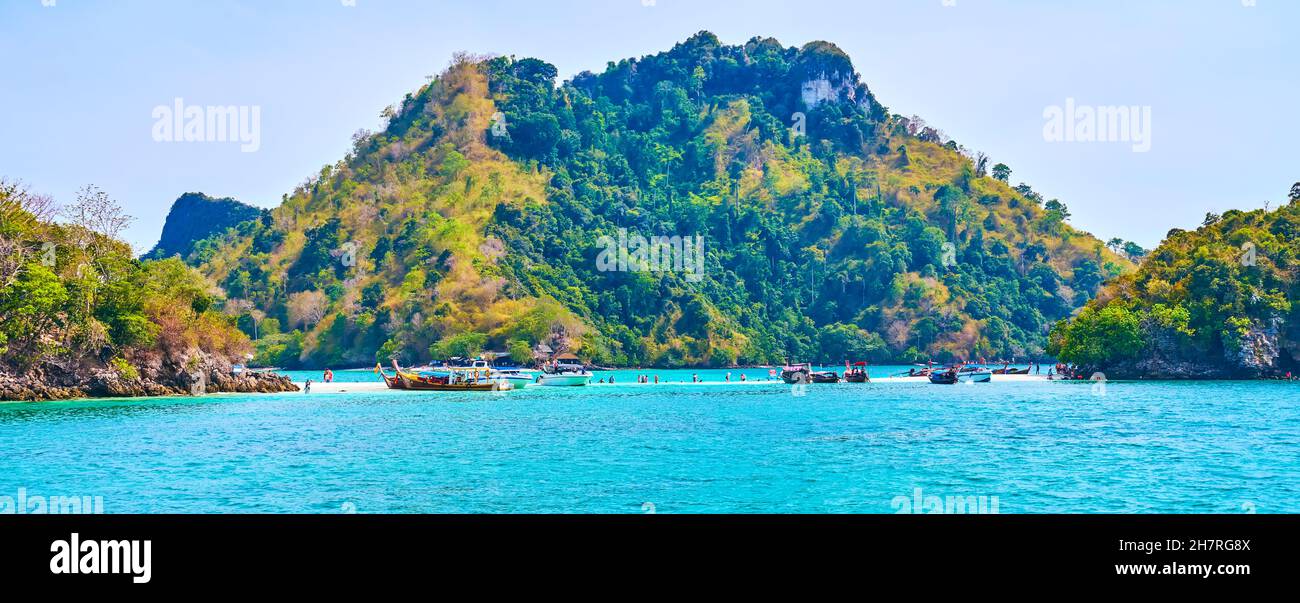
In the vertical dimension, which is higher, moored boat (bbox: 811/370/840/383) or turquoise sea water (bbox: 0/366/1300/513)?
moored boat (bbox: 811/370/840/383)

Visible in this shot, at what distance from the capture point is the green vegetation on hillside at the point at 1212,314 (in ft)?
305

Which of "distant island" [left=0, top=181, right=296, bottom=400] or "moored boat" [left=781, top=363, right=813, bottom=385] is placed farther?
"moored boat" [left=781, top=363, right=813, bottom=385]

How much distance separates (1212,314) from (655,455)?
2909 inches

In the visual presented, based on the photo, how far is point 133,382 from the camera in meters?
69.6

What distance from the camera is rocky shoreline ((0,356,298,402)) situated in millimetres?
63875

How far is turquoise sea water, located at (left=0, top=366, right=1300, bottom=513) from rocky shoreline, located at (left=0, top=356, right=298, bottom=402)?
3.47 meters

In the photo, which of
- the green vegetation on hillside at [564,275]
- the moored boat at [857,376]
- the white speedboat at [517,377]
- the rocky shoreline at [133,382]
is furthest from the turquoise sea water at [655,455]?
the green vegetation on hillside at [564,275]

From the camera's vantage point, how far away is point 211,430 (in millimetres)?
49500

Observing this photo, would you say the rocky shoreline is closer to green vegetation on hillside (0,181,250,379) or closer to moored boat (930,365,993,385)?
Result: green vegetation on hillside (0,181,250,379)

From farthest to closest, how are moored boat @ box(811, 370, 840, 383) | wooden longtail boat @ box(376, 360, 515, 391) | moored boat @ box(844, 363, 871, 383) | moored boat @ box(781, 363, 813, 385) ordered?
1. moored boat @ box(844, 363, 871, 383)
2. moored boat @ box(811, 370, 840, 383)
3. moored boat @ box(781, 363, 813, 385)
4. wooden longtail boat @ box(376, 360, 515, 391)

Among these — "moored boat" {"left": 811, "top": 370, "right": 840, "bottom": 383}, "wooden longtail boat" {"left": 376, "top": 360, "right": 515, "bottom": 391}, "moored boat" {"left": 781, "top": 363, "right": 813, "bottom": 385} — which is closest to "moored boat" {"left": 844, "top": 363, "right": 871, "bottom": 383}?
"moored boat" {"left": 811, "top": 370, "right": 840, "bottom": 383}
